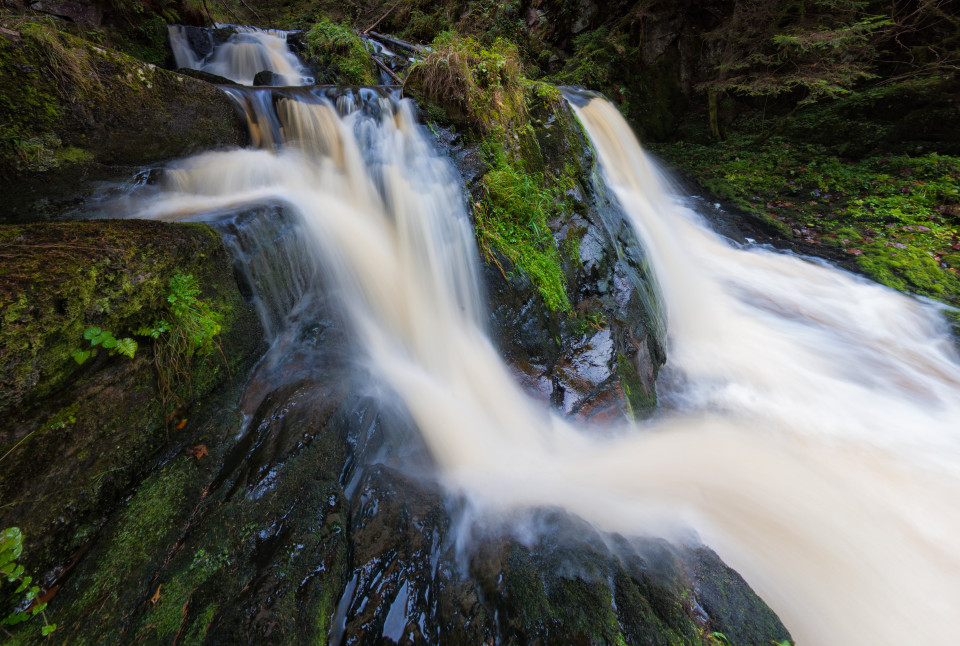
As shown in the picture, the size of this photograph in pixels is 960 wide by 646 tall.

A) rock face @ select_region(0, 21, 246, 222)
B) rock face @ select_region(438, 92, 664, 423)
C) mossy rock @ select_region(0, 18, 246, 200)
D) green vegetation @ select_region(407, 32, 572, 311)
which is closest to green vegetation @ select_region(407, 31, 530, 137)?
green vegetation @ select_region(407, 32, 572, 311)

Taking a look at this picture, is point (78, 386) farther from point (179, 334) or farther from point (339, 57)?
point (339, 57)

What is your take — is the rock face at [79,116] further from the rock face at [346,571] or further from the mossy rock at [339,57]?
the mossy rock at [339,57]

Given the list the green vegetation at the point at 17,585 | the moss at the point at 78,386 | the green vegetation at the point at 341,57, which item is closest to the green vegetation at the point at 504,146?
the moss at the point at 78,386

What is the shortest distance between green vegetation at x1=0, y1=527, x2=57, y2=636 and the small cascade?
7.84 m

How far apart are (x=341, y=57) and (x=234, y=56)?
2.28 metres

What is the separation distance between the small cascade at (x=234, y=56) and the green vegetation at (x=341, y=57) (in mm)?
407

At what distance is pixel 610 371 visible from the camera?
3.29m

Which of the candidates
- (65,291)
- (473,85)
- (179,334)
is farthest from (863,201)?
(65,291)

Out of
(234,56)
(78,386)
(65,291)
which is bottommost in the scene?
(78,386)

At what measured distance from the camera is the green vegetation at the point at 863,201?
523 centimetres

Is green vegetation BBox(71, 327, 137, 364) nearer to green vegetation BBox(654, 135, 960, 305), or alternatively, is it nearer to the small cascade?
the small cascade

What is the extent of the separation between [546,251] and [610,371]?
4.54 feet

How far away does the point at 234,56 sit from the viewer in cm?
740

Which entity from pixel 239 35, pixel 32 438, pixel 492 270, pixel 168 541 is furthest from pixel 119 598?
pixel 239 35
